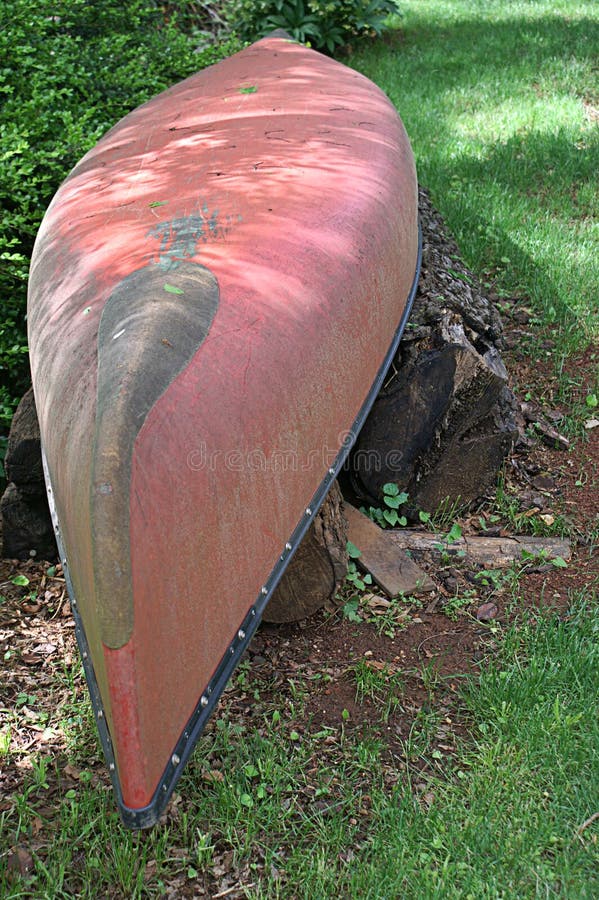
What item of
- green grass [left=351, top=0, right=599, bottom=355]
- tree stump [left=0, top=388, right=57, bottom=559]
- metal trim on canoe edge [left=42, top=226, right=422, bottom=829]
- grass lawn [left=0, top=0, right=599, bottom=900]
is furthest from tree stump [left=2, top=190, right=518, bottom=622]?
green grass [left=351, top=0, right=599, bottom=355]

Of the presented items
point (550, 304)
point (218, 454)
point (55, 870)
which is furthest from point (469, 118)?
point (55, 870)

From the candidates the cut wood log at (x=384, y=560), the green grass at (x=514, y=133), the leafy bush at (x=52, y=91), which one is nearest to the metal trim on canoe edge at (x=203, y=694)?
the cut wood log at (x=384, y=560)

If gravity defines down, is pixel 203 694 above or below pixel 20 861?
above

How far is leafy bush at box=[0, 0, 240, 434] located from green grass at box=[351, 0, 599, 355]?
68.0 inches

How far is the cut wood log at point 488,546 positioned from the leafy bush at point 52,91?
62.6 inches

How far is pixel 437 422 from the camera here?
312 centimetres

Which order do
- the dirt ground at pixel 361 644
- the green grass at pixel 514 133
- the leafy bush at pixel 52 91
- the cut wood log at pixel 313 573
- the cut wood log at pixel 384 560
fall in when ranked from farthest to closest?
the green grass at pixel 514 133
the leafy bush at pixel 52 91
the cut wood log at pixel 384 560
the cut wood log at pixel 313 573
the dirt ground at pixel 361 644

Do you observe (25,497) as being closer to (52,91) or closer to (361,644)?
(361,644)

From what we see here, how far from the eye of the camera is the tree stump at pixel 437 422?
10.1 feet

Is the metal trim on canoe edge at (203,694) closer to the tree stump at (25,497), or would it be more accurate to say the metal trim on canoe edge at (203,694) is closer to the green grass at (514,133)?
the tree stump at (25,497)

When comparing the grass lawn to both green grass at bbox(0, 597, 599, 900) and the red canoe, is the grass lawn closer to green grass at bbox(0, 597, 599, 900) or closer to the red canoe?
green grass at bbox(0, 597, 599, 900)

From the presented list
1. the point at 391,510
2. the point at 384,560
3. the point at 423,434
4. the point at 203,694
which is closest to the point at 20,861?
the point at 203,694

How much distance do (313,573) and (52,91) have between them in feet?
9.86

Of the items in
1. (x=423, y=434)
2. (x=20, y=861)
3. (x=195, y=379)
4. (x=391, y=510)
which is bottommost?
(x=391, y=510)
